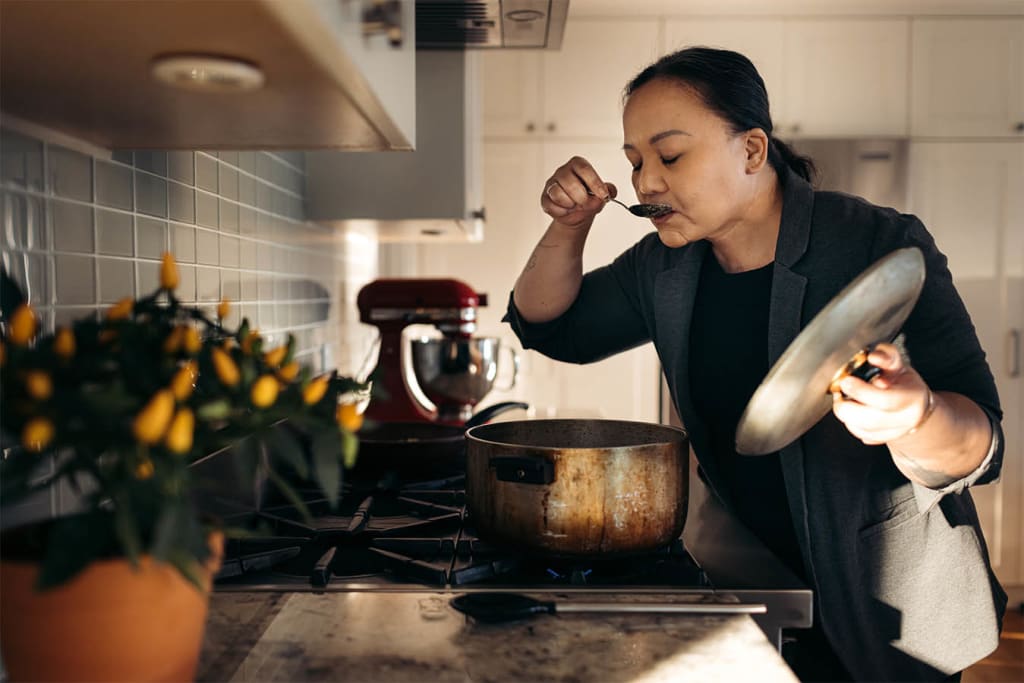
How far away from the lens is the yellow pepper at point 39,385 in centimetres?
46

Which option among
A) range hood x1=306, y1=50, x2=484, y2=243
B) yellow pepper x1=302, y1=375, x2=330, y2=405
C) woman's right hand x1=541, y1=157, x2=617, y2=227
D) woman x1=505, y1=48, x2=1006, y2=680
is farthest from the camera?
range hood x1=306, y1=50, x2=484, y2=243

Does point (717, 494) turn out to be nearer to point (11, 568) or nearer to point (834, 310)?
point (834, 310)

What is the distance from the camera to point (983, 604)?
46.3 inches

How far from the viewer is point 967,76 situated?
354 centimetres

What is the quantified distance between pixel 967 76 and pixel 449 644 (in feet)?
11.9

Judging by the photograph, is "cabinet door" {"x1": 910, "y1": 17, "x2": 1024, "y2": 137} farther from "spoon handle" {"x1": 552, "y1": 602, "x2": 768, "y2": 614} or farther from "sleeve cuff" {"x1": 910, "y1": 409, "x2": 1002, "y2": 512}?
"spoon handle" {"x1": 552, "y1": 602, "x2": 768, "y2": 614}

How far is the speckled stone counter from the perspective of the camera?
0.66 metres

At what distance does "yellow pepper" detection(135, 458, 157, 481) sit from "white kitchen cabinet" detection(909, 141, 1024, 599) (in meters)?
3.58

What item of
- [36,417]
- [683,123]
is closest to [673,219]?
[683,123]

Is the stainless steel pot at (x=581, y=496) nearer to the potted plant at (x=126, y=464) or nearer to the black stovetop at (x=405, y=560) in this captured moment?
the black stovetop at (x=405, y=560)

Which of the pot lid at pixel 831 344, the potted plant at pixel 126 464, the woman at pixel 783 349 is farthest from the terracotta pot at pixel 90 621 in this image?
the woman at pixel 783 349

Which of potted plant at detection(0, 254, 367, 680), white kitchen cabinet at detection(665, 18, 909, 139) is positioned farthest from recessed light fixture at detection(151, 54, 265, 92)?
white kitchen cabinet at detection(665, 18, 909, 139)

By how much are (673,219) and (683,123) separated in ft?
0.43

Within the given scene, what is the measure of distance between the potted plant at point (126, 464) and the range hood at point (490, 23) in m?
1.16
